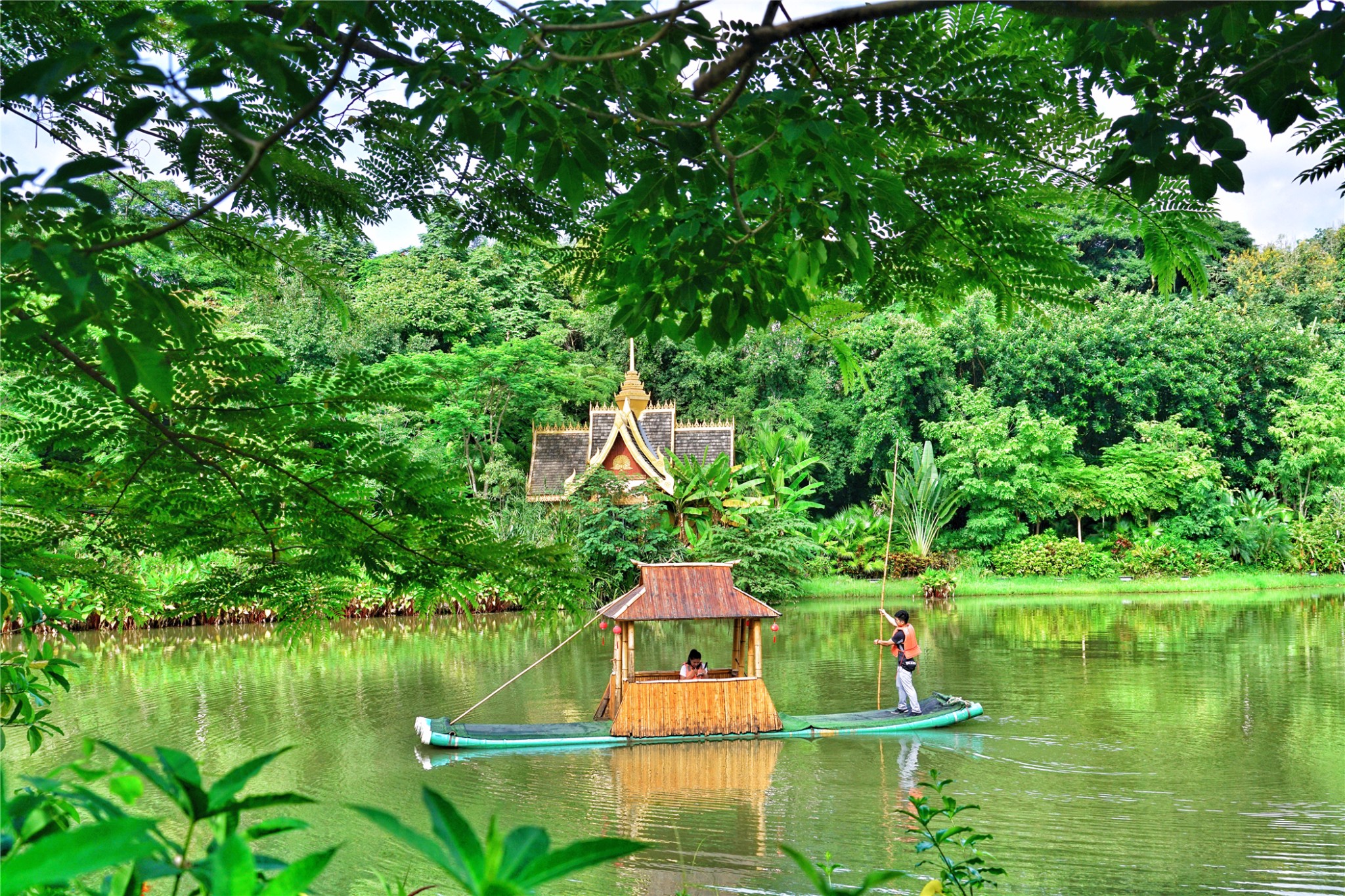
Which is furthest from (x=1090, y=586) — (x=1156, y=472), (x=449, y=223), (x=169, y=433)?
(x=169, y=433)

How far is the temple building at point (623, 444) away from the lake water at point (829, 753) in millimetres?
4478

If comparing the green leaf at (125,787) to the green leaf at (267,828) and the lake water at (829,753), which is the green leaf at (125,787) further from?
the lake water at (829,753)

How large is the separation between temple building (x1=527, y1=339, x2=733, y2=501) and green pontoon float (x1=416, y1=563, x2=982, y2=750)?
31.8 ft

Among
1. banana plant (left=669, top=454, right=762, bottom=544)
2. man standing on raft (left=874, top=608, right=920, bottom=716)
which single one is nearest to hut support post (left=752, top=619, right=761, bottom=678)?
man standing on raft (left=874, top=608, right=920, bottom=716)

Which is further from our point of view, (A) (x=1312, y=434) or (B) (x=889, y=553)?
(A) (x=1312, y=434)

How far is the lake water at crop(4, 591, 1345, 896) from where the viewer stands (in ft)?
19.7

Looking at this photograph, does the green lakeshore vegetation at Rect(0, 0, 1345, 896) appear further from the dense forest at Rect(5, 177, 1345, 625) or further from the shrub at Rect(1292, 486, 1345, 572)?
the shrub at Rect(1292, 486, 1345, 572)

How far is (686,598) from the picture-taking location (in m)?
9.26

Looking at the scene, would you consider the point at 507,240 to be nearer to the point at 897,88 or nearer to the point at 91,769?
the point at 897,88

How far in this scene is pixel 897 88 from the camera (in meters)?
2.39

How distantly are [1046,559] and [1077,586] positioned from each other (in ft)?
3.38

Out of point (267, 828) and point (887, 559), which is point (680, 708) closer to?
point (887, 559)

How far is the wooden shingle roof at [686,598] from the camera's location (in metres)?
9.09

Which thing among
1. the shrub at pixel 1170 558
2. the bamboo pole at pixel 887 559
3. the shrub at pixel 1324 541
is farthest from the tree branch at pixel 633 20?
the shrub at pixel 1324 541
